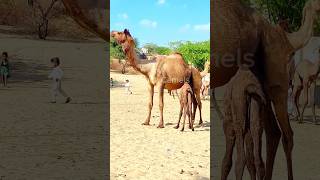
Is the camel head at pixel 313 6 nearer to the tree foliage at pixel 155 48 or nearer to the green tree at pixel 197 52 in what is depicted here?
the green tree at pixel 197 52

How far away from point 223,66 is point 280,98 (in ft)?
1.95

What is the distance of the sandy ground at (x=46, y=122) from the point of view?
205 inches

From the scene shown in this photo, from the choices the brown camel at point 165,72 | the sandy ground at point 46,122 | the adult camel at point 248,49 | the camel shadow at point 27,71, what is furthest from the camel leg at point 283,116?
the brown camel at point 165,72

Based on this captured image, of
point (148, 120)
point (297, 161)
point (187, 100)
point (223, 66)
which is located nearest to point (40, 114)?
point (148, 120)

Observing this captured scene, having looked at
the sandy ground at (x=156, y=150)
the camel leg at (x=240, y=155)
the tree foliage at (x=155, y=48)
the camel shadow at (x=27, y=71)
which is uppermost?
the tree foliage at (x=155, y=48)

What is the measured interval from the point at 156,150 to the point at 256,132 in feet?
15.9

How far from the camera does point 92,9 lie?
299 cm

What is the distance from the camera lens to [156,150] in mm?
8344

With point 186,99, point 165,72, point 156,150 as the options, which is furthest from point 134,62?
point 156,150

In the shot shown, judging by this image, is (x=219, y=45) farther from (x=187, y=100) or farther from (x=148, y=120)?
(x=148, y=120)

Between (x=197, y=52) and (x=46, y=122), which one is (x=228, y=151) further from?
(x=197, y=52)

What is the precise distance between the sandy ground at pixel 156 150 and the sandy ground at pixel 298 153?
77cm

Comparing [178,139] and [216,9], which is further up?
[216,9]

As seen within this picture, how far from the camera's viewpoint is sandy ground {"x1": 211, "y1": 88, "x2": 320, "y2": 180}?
539 cm
